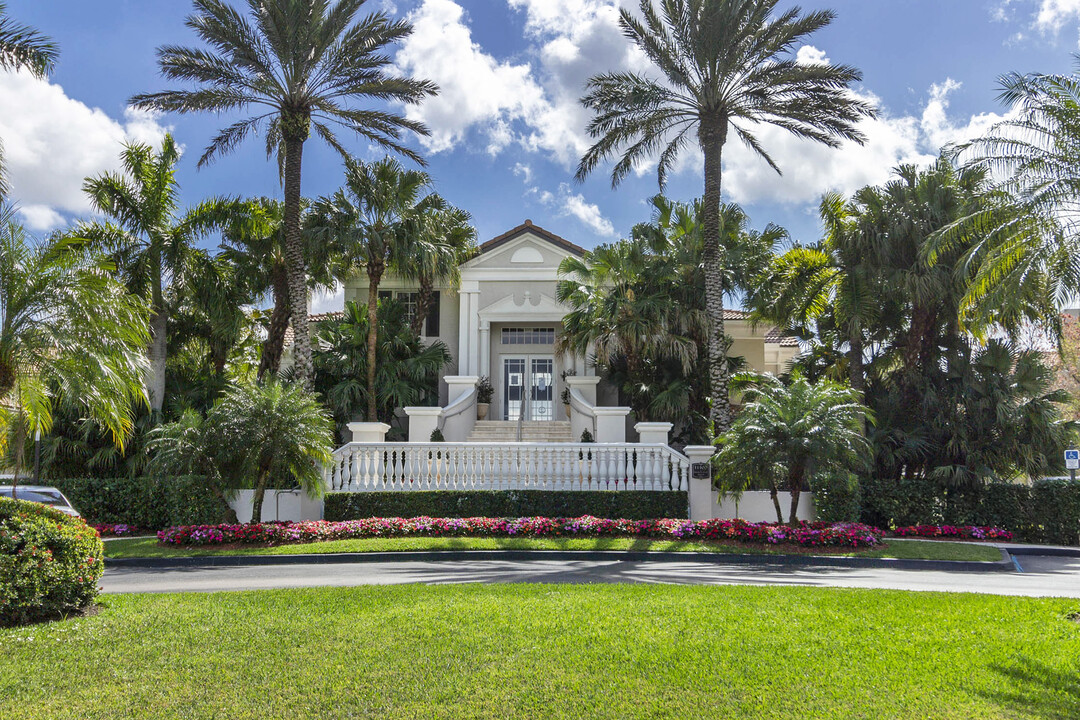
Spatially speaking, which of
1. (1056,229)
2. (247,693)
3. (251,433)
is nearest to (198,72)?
(251,433)

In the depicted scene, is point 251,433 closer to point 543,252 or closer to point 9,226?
point 9,226

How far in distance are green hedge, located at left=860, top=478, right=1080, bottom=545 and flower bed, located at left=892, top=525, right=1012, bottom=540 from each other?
36cm

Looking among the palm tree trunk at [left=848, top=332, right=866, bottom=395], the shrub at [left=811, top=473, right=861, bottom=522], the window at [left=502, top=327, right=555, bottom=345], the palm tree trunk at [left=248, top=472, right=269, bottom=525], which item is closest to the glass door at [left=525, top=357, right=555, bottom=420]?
the window at [left=502, top=327, right=555, bottom=345]

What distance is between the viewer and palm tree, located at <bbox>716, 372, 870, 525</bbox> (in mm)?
13453

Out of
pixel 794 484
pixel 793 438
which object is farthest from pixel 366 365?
pixel 793 438

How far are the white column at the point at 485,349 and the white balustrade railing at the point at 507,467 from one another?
9213 millimetres

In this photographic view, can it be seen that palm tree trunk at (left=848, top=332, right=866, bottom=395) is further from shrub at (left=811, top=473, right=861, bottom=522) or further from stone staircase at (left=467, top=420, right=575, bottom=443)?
stone staircase at (left=467, top=420, right=575, bottom=443)

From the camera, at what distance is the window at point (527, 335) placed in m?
26.6

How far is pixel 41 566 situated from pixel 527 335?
66.3 feet

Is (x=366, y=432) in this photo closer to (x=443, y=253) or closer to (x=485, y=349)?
(x=443, y=253)

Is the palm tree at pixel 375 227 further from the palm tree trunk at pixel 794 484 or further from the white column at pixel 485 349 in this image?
the palm tree trunk at pixel 794 484

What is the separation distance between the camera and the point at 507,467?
16312 mm

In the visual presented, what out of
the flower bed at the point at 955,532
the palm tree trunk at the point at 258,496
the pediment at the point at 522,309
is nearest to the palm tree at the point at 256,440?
the palm tree trunk at the point at 258,496

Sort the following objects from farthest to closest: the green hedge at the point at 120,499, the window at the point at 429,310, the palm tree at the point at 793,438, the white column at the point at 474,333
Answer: the window at the point at 429,310, the white column at the point at 474,333, the green hedge at the point at 120,499, the palm tree at the point at 793,438
